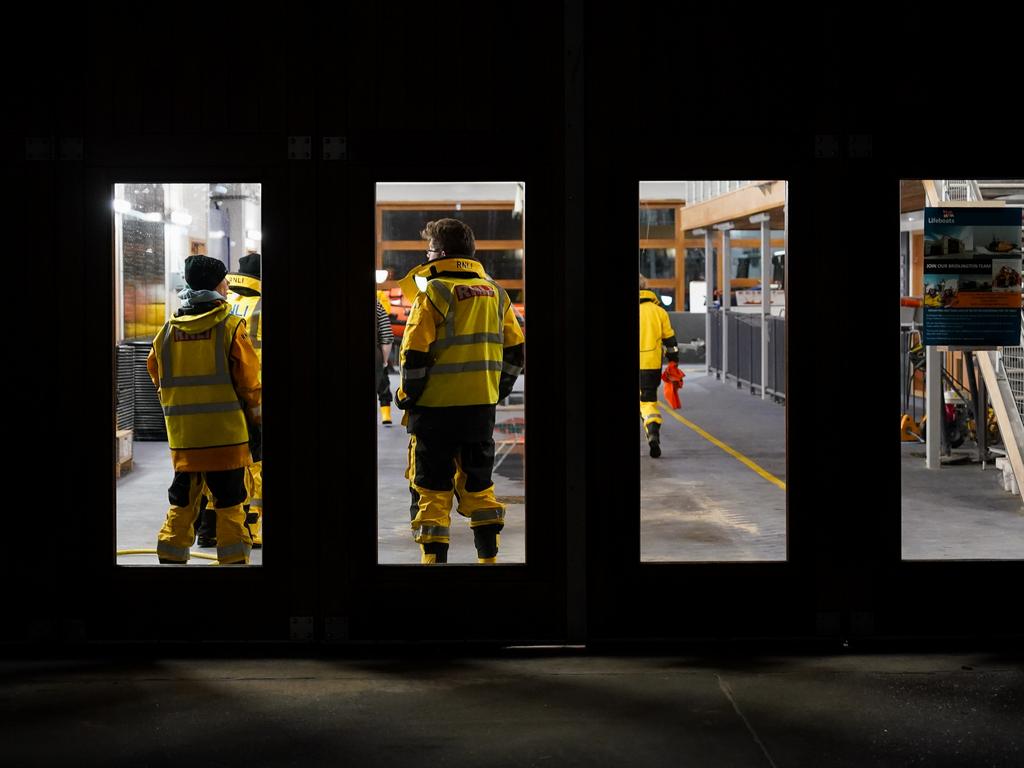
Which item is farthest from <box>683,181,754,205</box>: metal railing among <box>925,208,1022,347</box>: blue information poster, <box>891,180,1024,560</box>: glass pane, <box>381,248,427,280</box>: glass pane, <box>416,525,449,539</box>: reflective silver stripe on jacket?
<box>416,525,449,539</box>: reflective silver stripe on jacket

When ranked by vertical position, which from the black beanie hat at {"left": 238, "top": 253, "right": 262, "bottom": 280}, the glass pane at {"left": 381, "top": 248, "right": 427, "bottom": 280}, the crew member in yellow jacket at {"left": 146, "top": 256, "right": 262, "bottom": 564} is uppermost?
the glass pane at {"left": 381, "top": 248, "right": 427, "bottom": 280}

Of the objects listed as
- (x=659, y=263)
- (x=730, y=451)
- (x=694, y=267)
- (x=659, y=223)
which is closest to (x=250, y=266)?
(x=730, y=451)

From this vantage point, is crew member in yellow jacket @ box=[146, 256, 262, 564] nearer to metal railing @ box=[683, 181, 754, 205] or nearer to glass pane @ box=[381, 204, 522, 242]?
glass pane @ box=[381, 204, 522, 242]

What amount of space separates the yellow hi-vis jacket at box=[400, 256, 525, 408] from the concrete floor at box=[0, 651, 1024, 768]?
149 cm

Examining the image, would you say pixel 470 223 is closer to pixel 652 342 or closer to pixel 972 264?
pixel 652 342

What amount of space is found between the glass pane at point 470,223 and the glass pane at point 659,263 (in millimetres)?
12673

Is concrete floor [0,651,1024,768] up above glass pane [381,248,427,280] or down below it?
below

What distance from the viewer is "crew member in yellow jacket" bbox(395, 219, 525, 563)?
21.2 feet

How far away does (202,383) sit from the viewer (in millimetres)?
6480

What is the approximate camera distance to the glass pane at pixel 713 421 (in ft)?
29.5

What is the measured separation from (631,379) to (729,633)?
1.26 m

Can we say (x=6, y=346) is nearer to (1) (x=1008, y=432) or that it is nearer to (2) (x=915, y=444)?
(1) (x=1008, y=432)

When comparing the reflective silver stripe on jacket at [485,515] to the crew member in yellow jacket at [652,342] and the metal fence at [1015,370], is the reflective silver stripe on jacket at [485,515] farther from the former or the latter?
the metal fence at [1015,370]

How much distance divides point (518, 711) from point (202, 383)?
8.68ft
